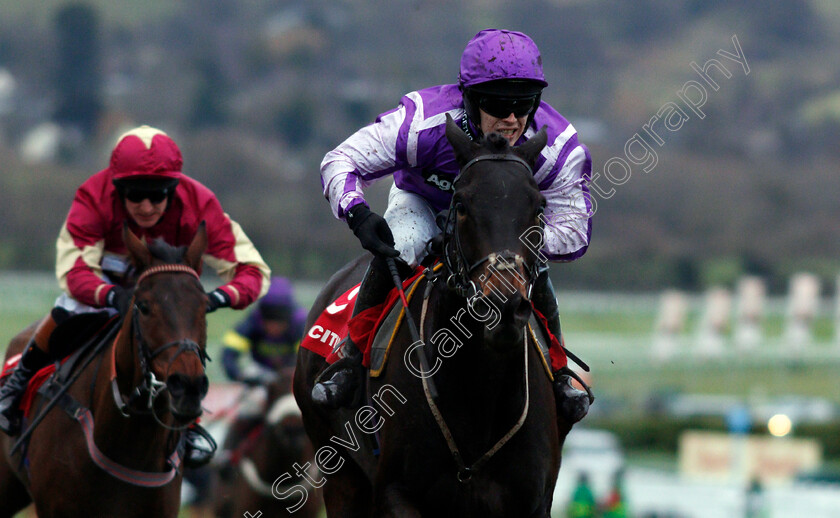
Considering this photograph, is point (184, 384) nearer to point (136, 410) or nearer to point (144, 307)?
point (144, 307)

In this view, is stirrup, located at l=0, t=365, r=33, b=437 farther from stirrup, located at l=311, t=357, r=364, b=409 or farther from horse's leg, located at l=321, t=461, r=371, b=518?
stirrup, located at l=311, t=357, r=364, b=409

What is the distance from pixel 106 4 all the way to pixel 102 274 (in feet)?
296

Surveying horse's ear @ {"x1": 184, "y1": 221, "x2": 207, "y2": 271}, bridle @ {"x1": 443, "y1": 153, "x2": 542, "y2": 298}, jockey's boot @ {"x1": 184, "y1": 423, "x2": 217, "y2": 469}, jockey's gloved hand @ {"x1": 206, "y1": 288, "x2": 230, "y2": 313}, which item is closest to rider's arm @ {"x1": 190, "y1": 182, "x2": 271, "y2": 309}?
jockey's gloved hand @ {"x1": 206, "y1": 288, "x2": 230, "y2": 313}

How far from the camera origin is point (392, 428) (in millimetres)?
5059

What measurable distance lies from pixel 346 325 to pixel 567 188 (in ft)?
4.00

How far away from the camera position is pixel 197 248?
6.32 m

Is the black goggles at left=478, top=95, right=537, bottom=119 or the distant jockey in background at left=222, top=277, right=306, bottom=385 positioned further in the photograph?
the distant jockey in background at left=222, top=277, right=306, bottom=385

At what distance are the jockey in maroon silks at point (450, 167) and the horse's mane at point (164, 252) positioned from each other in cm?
96

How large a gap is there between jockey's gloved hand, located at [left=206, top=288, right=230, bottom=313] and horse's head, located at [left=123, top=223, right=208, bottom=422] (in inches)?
6.6

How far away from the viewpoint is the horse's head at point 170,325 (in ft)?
19.0

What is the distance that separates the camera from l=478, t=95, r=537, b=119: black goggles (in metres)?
5.18

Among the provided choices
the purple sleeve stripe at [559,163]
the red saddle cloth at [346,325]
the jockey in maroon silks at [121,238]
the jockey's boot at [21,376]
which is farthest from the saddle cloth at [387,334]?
the jockey's boot at [21,376]

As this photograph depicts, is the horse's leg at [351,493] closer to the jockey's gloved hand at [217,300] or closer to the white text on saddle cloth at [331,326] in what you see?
the white text on saddle cloth at [331,326]

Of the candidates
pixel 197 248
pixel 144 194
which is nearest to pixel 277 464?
pixel 144 194
